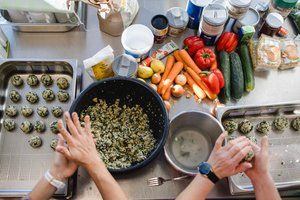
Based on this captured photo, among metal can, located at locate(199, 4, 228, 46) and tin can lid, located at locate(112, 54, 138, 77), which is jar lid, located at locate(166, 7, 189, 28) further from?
tin can lid, located at locate(112, 54, 138, 77)

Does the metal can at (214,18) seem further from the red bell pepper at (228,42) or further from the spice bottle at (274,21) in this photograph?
the spice bottle at (274,21)

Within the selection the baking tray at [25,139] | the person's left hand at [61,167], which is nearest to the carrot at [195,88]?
the baking tray at [25,139]

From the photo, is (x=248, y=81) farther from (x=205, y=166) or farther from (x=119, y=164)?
(x=119, y=164)

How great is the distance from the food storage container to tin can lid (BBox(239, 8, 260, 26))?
213 mm

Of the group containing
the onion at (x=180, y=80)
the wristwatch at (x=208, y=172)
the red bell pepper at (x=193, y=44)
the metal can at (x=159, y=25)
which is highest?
the metal can at (x=159, y=25)

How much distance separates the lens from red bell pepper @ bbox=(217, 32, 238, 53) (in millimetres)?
1258

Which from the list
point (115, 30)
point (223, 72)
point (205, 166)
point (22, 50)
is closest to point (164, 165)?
point (205, 166)

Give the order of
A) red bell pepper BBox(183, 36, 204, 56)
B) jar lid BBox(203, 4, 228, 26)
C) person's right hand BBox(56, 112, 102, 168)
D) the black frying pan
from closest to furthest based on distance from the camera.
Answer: person's right hand BBox(56, 112, 102, 168), the black frying pan, jar lid BBox(203, 4, 228, 26), red bell pepper BBox(183, 36, 204, 56)

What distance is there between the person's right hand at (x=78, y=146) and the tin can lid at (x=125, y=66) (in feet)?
0.95

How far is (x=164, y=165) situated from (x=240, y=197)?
271 mm

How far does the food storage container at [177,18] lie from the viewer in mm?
1273

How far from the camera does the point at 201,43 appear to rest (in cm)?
127

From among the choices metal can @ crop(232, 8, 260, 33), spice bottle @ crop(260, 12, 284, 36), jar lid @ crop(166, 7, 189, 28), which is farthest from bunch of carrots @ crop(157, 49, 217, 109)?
spice bottle @ crop(260, 12, 284, 36)

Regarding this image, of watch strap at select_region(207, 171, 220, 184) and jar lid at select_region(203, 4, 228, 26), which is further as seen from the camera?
jar lid at select_region(203, 4, 228, 26)
